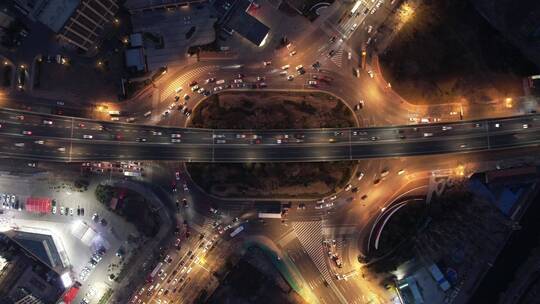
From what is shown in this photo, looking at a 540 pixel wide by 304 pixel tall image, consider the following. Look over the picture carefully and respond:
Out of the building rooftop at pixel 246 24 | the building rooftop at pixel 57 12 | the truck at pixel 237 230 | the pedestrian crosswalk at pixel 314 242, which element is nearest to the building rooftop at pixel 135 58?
the building rooftop at pixel 57 12

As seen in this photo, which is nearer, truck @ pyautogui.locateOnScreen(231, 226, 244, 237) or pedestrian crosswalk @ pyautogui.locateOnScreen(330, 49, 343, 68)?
pedestrian crosswalk @ pyautogui.locateOnScreen(330, 49, 343, 68)

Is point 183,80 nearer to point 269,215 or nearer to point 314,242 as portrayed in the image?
point 269,215

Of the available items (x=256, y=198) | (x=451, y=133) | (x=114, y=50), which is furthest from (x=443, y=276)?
(x=114, y=50)

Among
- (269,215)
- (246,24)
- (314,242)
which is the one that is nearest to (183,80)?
(246,24)

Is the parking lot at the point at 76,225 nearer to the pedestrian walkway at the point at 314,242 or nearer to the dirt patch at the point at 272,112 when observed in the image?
the dirt patch at the point at 272,112

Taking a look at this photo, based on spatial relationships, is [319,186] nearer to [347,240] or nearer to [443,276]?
[347,240]

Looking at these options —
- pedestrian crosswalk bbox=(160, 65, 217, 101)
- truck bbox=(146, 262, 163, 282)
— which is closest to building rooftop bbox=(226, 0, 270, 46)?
pedestrian crosswalk bbox=(160, 65, 217, 101)

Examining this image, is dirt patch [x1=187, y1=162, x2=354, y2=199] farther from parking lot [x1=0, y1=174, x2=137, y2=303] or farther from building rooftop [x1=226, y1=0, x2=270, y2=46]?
building rooftop [x1=226, y1=0, x2=270, y2=46]
